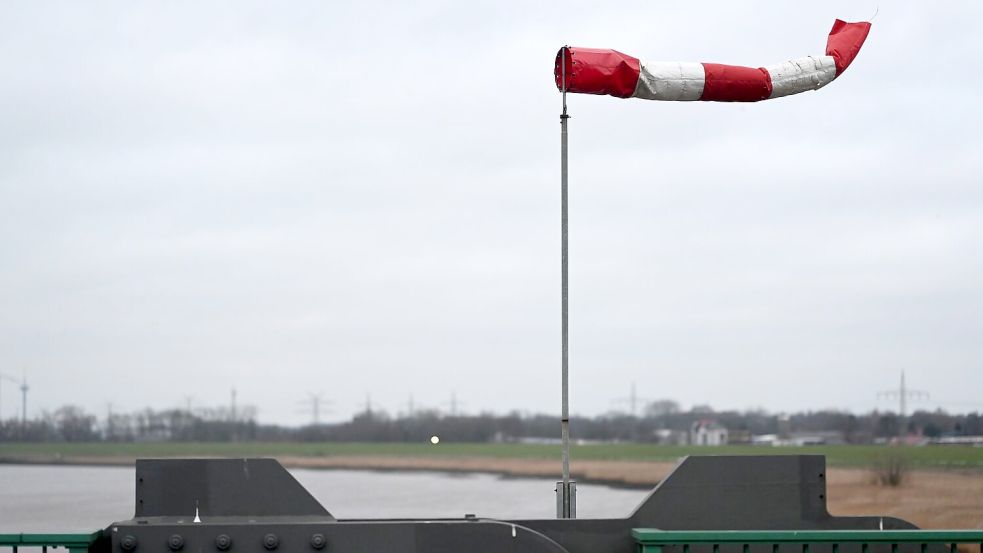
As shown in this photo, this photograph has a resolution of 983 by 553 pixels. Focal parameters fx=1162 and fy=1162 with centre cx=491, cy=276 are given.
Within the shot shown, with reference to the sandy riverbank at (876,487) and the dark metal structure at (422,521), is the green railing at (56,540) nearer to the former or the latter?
the dark metal structure at (422,521)

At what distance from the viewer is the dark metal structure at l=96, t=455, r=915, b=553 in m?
6.54

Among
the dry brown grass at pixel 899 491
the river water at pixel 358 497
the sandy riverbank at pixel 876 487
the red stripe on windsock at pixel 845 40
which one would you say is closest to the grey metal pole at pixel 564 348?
the red stripe on windsock at pixel 845 40

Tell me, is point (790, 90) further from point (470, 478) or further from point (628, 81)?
point (470, 478)

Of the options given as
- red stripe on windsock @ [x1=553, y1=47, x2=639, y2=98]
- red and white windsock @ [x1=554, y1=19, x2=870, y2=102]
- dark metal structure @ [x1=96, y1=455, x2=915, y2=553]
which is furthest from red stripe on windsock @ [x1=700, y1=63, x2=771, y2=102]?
dark metal structure @ [x1=96, y1=455, x2=915, y2=553]

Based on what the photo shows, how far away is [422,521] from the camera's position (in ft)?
22.1

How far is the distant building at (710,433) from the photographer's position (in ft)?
278

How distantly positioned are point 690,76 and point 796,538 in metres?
3.28

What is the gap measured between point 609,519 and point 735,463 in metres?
0.85

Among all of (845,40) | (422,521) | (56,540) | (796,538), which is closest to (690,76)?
(845,40)

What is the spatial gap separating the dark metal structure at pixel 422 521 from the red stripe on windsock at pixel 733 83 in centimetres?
261

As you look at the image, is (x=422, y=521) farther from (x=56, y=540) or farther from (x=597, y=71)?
(x=597, y=71)

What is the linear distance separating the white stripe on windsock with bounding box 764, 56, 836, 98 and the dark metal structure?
2741 mm

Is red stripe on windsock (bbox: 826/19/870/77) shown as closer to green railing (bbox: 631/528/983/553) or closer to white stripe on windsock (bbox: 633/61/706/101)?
white stripe on windsock (bbox: 633/61/706/101)

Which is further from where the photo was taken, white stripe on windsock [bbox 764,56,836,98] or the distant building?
the distant building
